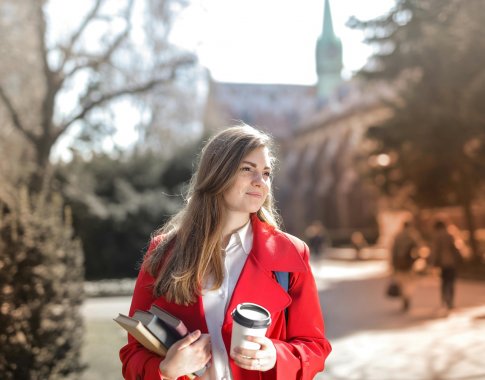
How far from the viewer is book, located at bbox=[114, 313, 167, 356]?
198 cm

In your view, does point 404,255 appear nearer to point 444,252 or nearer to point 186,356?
point 444,252

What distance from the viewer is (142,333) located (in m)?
1.99

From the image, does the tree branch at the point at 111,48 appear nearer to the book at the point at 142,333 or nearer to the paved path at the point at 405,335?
the paved path at the point at 405,335

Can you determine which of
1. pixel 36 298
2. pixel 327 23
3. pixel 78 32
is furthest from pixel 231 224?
pixel 327 23

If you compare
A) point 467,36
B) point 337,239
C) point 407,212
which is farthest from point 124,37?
point 337,239

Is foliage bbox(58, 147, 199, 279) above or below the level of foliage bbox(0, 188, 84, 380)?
below

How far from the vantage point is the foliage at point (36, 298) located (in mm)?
6262

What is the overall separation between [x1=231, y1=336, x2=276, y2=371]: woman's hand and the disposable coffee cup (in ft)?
0.04

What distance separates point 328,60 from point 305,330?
9798 cm

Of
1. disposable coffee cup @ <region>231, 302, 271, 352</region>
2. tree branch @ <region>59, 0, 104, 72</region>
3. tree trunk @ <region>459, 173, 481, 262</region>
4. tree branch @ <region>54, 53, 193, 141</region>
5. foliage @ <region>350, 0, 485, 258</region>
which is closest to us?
disposable coffee cup @ <region>231, 302, 271, 352</region>

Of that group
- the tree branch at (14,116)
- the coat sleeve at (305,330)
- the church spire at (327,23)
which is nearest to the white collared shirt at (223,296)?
the coat sleeve at (305,330)

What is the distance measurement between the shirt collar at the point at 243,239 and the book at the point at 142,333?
1.48 ft

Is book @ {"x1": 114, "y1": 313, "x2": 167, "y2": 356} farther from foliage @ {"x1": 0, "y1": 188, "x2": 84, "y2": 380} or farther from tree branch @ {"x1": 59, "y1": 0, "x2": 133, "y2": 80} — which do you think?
tree branch @ {"x1": 59, "y1": 0, "x2": 133, "y2": 80}

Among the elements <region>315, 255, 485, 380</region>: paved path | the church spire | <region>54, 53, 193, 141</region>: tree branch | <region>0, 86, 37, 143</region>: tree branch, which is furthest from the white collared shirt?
the church spire
